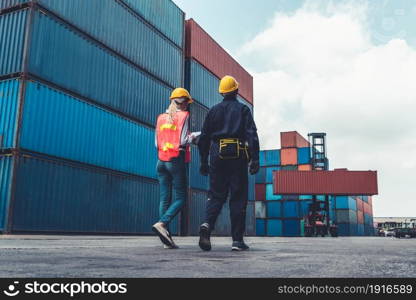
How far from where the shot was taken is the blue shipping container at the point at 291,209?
119 feet

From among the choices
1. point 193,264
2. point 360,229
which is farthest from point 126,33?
point 360,229

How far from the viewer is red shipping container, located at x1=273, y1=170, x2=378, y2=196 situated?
1125 inches

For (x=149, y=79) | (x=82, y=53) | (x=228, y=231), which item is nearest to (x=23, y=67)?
(x=82, y=53)

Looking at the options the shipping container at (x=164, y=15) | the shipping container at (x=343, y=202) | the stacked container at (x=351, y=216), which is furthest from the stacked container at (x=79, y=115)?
the shipping container at (x=343, y=202)

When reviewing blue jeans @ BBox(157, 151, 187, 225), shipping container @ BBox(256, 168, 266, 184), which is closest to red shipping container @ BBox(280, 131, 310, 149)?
shipping container @ BBox(256, 168, 266, 184)

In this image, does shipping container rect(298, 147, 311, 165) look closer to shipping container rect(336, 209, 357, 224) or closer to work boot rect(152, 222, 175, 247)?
shipping container rect(336, 209, 357, 224)

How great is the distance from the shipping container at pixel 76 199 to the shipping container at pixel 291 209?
75.1 ft

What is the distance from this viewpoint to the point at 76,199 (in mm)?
12305

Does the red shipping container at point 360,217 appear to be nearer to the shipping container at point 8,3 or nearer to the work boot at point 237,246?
the shipping container at point 8,3

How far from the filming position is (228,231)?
71.5 feet

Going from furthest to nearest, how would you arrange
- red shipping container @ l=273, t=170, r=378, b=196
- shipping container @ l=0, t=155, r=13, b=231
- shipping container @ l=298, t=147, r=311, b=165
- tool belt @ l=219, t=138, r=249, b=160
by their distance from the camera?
shipping container @ l=298, t=147, r=311, b=165, red shipping container @ l=273, t=170, r=378, b=196, shipping container @ l=0, t=155, r=13, b=231, tool belt @ l=219, t=138, r=249, b=160

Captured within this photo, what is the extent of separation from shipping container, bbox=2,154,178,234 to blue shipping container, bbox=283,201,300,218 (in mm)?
22901

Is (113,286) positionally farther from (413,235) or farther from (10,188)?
(413,235)

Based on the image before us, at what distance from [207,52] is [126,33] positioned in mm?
6573
